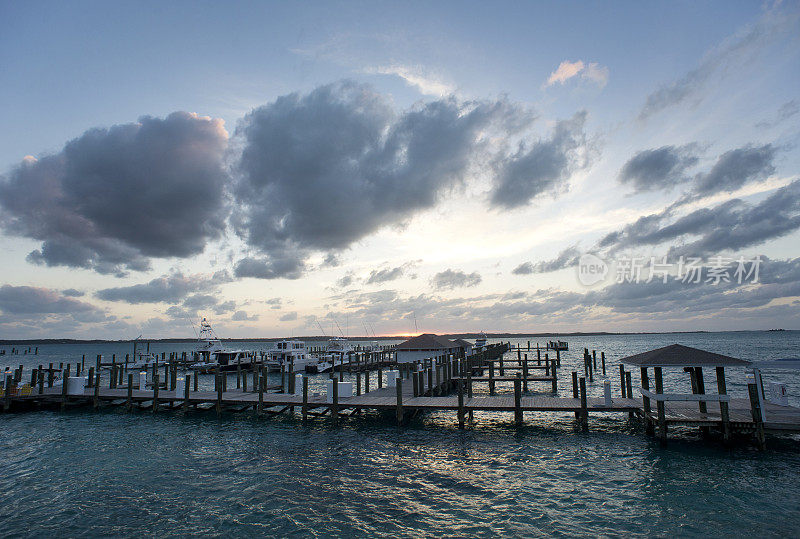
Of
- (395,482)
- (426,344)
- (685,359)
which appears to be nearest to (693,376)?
(685,359)

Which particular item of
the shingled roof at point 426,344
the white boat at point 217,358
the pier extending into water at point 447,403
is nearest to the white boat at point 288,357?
the white boat at point 217,358

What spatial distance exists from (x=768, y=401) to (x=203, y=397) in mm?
30703

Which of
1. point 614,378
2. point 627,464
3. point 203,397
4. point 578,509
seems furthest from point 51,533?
point 614,378

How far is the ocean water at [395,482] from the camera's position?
39.2 feet

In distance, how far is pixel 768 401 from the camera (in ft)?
72.4

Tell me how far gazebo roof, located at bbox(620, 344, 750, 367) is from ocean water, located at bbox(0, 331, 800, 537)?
3297 mm

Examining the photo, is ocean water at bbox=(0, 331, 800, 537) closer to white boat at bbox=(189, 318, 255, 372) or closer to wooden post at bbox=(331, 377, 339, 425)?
wooden post at bbox=(331, 377, 339, 425)

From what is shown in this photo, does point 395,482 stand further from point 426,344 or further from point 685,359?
point 426,344

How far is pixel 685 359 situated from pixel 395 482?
42.9 feet

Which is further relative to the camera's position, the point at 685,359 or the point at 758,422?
the point at 685,359

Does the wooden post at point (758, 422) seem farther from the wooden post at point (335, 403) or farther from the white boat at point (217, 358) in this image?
the white boat at point (217, 358)

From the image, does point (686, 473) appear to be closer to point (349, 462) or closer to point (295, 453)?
point (349, 462)

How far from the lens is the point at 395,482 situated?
14.9 metres

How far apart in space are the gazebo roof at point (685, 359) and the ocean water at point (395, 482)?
3.30m
